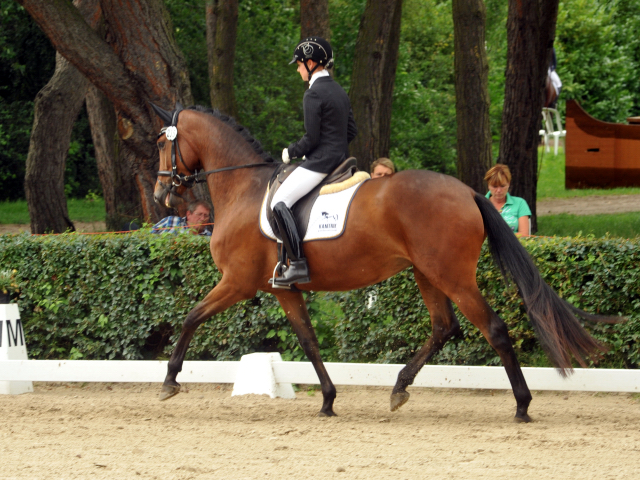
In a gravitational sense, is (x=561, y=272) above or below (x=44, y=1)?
below

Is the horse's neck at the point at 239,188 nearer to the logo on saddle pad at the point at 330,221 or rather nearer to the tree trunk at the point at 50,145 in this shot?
the logo on saddle pad at the point at 330,221

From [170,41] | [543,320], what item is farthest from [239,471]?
[170,41]

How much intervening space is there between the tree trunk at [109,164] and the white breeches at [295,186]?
7.98 metres

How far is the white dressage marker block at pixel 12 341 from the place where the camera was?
23.1 feet

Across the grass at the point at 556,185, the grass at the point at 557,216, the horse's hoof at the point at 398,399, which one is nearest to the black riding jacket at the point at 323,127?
the horse's hoof at the point at 398,399

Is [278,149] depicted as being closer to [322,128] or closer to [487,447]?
[322,128]

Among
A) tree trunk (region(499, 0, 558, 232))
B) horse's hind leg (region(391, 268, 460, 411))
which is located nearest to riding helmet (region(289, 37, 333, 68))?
horse's hind leg (region(391, 268, 460, 411))

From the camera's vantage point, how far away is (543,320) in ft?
17.7

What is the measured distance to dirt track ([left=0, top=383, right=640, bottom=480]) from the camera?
13.8 feet

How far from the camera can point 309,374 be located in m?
6.39

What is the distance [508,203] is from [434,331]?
2147mm

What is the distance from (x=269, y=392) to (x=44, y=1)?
5317 mm

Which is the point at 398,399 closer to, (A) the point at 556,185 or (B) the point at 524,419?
(B) the point at 524,419

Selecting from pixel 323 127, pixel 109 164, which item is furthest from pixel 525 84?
pixel 109 164
